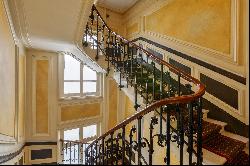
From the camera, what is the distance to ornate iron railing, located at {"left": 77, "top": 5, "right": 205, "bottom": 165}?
2.32 meters

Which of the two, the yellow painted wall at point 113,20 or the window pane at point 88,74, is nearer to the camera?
the yellow painted wall at point 113,20

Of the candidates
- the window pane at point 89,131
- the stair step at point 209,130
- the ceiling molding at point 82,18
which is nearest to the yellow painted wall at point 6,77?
the ceiling molding at point 82,18

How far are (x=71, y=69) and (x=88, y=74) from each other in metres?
0.64

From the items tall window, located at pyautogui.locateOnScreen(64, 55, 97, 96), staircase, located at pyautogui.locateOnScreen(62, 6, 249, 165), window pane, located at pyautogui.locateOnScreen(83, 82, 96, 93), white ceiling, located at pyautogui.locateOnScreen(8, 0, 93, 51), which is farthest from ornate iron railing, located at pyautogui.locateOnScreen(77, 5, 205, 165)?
window pane, located at pyautogui.locateOnScreen(83, 82, 96, 93)

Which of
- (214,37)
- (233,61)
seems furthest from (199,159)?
(214,37)

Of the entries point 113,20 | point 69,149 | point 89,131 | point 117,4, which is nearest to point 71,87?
point 89,131

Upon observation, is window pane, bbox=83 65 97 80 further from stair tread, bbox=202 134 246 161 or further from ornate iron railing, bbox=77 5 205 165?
stair tread, bbox=202 134 246 161

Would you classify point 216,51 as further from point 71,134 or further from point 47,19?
point 71,134

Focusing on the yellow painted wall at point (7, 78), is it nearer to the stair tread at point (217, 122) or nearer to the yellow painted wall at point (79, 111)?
the yellow painted wall at point (79, 111)

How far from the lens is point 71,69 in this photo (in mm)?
7043

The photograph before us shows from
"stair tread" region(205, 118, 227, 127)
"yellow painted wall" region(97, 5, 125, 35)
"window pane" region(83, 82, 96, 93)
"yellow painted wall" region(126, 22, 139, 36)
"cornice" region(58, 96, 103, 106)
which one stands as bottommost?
"stair tread" region(205, 118, 227, 127)

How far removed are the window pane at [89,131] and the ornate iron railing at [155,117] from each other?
193 cm

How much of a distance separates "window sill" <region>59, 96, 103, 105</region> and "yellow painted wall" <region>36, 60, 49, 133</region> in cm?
47

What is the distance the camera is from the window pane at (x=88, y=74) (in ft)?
24.2
